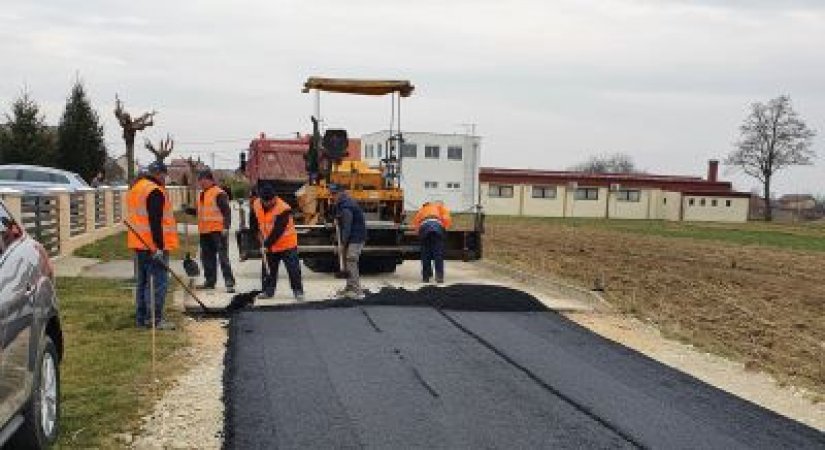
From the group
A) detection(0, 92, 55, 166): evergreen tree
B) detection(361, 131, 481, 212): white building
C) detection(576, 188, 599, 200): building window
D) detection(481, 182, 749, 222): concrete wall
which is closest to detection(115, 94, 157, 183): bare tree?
detection(0, 92, 55, 166): evergreen tree

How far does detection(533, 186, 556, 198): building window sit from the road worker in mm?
58124

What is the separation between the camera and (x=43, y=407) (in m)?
5.25

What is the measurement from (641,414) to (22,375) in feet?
13.8

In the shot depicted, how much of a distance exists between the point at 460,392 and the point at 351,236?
5.97 meters

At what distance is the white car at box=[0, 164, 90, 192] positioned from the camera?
2134cm

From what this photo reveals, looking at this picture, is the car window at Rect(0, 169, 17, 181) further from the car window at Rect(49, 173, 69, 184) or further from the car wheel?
the car wheel

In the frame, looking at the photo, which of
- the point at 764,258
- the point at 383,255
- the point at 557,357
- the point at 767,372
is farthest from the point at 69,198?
the point at 764,258

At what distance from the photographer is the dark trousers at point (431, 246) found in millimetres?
14914

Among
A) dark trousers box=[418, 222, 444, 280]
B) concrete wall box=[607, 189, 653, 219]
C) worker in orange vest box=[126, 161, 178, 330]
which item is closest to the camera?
worker in orange vest box=[126, 161, 178, 330]

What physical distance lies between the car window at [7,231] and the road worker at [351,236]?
737 centimetres

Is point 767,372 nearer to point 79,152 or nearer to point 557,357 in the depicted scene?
point 557,357

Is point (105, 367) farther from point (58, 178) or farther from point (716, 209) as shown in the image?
point (716, 209)

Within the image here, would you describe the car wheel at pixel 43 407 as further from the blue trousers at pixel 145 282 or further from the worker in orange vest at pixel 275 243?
the worker in orange vest at pixel 275 243

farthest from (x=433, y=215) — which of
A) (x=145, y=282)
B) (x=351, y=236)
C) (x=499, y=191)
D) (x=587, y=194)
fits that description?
(x=587, y=194)
